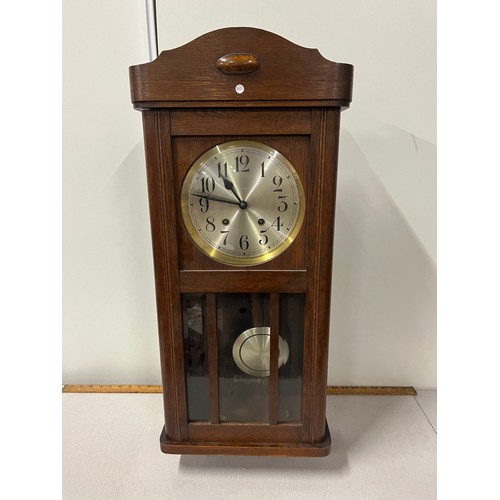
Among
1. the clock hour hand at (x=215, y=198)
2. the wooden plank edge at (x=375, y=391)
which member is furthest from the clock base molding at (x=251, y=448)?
the clock hour hand at (x=215, y=198)

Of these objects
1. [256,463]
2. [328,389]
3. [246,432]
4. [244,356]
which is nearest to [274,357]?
[244,356]

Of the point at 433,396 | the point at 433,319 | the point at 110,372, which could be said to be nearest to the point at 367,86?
the point at 433,319

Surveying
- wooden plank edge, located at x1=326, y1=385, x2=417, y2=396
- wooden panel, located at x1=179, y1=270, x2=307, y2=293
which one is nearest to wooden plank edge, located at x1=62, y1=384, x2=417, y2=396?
wooden plank edge, located at x1=326, y1=385, x2=417, y2=396

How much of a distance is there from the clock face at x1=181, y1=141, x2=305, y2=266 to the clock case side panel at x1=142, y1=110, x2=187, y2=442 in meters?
0.04

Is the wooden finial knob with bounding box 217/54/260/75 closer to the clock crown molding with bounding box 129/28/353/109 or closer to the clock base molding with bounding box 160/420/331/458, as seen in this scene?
the clock crown molding with bounding box 129/28/353/109

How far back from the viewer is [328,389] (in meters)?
1.32

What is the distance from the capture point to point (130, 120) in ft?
3.88

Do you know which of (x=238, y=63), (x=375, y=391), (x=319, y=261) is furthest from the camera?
(x=375, y=391)

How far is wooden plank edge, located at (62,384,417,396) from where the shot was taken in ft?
4.26

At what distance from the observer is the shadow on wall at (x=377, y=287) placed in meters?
1.20

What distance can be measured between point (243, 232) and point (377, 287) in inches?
21.5

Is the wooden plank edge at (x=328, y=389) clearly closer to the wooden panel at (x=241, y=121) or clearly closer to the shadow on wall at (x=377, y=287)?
the shadow on wall at (x=377, y=287)

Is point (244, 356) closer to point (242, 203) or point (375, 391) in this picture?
point (242, 203)

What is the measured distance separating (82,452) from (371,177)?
1.01 m
